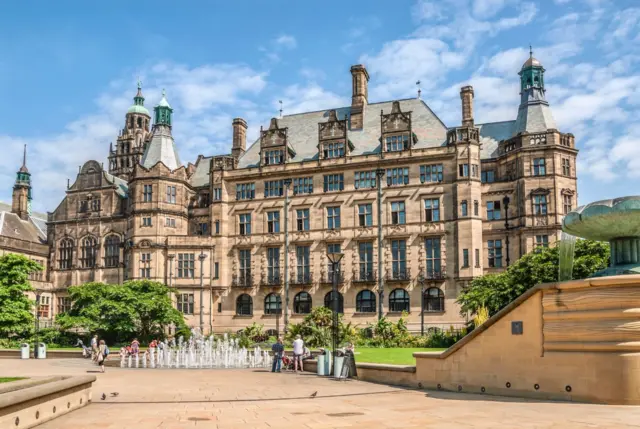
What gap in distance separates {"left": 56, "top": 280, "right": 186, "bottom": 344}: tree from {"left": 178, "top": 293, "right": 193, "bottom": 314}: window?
5466 millimetres

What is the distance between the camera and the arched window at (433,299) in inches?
2115

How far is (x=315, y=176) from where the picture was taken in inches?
2345

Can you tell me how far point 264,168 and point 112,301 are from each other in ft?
62.1

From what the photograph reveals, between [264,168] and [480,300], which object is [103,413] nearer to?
[480,300]

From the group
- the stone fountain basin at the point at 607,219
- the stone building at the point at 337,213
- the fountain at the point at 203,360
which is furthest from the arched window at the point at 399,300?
the stone fountain basin at the point at 607,219

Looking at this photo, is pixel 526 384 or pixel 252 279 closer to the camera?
pixel 526 384

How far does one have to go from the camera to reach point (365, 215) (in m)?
57.3

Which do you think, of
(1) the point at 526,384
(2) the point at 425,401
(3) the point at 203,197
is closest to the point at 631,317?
(1) the point at 526,384

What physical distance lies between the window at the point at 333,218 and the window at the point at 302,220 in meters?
2.08

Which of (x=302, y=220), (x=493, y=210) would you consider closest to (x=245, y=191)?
(x=302, y=220)

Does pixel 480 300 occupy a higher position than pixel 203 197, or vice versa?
pixel 203 197

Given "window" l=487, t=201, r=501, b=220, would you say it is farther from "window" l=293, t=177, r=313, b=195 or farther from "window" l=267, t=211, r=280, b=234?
"window" l=267, t=211, r=280, b=234

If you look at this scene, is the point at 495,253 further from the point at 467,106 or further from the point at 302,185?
the point at 302,185

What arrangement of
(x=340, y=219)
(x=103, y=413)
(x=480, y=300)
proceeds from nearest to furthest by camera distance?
(x=103, y=413) → (x=480, y=300) → (x=340, y=219)
